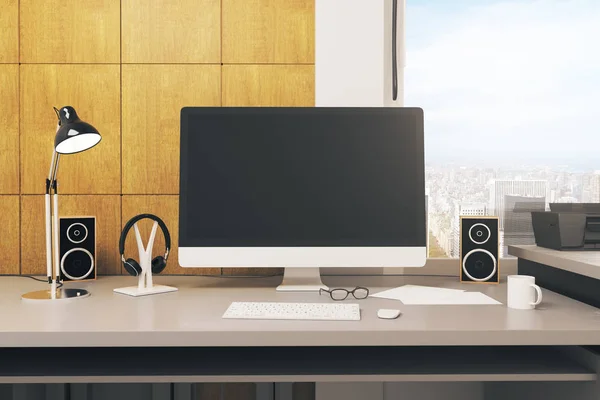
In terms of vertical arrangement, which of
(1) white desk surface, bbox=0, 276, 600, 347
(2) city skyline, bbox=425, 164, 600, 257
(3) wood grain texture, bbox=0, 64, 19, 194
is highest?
(3) wood grain texture, bbox=0, 64, 19, 194

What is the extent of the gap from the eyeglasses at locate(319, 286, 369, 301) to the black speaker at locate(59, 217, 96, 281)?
871 millimetres

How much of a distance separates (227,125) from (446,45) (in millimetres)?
1076

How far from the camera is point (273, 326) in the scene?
1296 mm

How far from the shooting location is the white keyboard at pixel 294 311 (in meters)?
1.37

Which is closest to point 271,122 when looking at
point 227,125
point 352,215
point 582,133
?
point 227,125

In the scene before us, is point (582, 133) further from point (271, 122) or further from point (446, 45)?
point (271, 122)

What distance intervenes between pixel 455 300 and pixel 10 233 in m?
1.68

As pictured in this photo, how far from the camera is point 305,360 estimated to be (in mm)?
1381

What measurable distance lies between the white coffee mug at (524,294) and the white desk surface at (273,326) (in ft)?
0.10

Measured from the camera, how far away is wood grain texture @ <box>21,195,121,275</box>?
83.7 inches

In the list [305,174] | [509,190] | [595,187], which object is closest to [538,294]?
[305,174]

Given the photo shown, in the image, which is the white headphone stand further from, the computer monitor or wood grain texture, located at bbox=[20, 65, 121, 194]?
wood grain texture, located at bbox=[20, 65, 121, 194]

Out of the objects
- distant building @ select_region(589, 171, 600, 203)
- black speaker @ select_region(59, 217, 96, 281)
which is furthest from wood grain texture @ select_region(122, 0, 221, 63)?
distant building @ select_region(589, 171, 600, 203)

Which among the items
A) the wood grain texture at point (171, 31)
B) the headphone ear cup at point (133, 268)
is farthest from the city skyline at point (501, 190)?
the headphone ear cup at point (133, 268)
